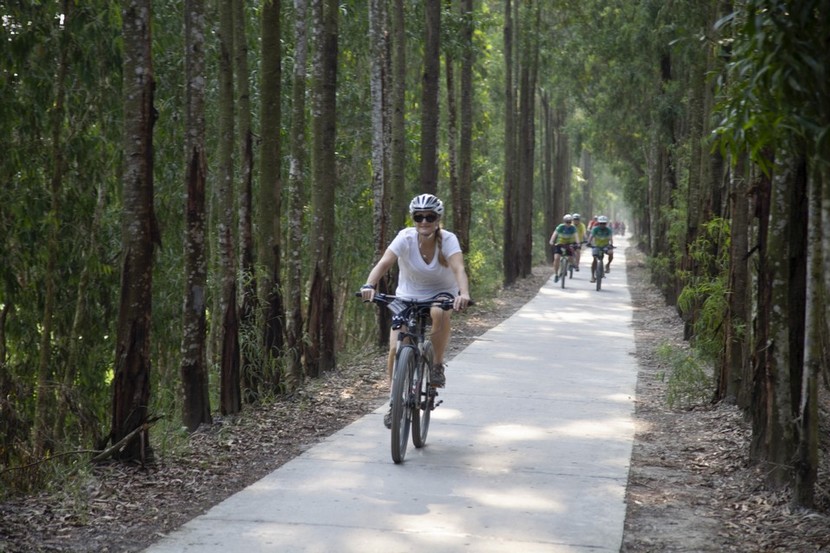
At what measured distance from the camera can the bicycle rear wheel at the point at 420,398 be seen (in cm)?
840

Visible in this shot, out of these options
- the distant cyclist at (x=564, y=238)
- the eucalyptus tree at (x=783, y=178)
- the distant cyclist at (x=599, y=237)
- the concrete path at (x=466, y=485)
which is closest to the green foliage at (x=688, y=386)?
the concrete path at (x=466, y=485)

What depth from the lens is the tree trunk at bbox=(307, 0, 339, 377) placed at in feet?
42.2

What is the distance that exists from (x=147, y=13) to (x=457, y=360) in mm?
8156

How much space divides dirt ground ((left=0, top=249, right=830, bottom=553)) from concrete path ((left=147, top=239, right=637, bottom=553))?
215 mm

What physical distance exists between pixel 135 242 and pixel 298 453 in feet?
7.61

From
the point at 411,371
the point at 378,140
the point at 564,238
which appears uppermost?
the point at 378,140

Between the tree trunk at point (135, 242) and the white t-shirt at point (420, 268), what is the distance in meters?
2.06

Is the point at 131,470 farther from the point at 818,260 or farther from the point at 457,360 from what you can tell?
the point at 457,360

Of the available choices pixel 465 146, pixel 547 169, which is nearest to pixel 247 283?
pixel 465 146

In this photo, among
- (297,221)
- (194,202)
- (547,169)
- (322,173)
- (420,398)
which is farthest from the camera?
(547,169)

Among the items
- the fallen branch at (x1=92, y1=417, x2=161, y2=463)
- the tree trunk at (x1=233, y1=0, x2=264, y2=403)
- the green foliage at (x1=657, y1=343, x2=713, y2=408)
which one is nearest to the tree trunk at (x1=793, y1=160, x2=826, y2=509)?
the fallen branch at (x1=92, y1=417, x2=161, y2=463)

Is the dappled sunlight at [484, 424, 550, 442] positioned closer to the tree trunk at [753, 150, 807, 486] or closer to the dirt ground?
the dirt ground

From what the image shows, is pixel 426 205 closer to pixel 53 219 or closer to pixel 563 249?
A: pixel 53 219

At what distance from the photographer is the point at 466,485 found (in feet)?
24.7
